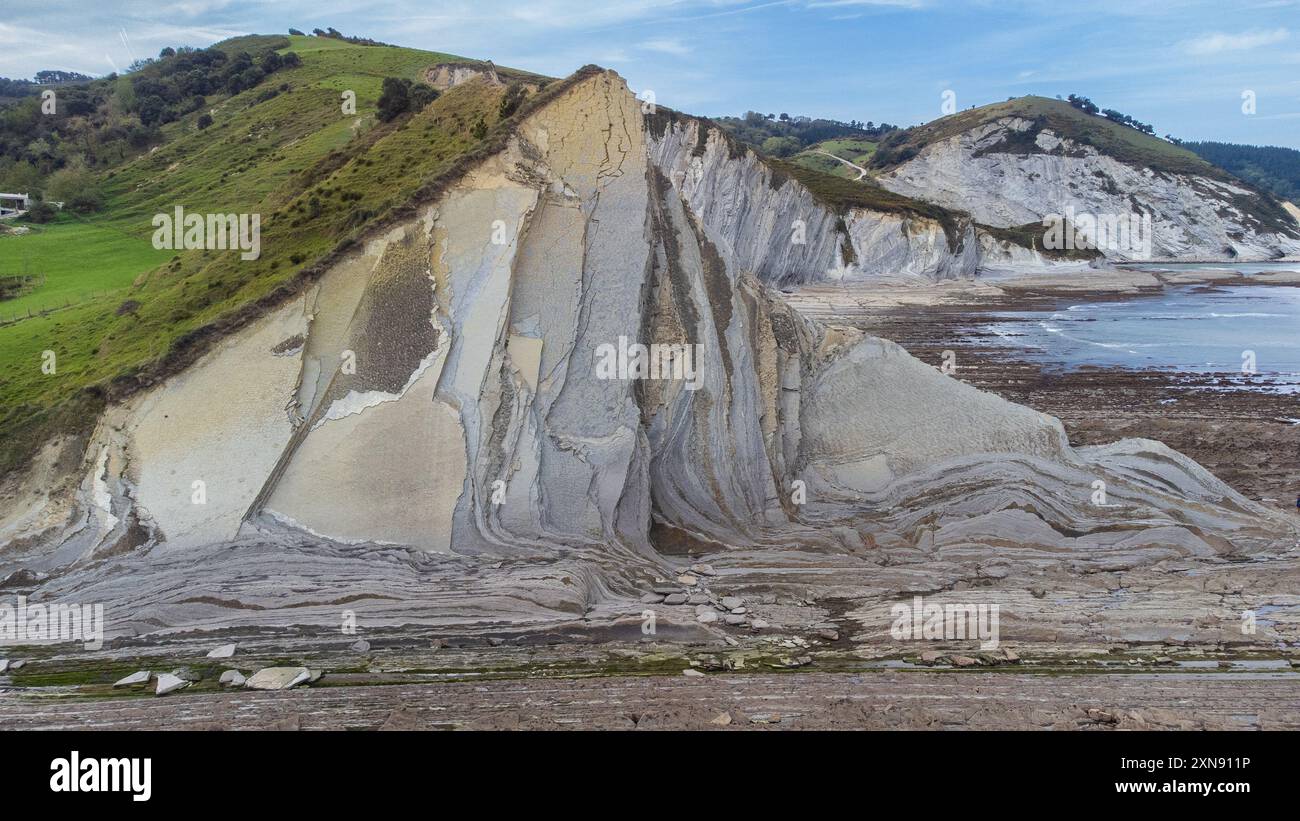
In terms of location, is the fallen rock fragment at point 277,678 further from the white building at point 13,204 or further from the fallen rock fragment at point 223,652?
the white building at point 13,204

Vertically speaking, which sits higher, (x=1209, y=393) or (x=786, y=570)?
(x=1209, y=393)

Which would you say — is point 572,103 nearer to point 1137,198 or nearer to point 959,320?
point 959,320

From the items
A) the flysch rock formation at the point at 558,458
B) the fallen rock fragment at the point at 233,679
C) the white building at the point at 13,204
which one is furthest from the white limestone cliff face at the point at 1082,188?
the fallen rock fragment at the point at 233,679

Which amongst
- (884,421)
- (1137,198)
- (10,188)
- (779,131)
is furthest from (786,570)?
(779,131)

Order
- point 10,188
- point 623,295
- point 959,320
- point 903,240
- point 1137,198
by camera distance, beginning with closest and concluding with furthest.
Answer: point 623,295 < point 10,188 < point 959,320 < point 903,240 < point 1137,198

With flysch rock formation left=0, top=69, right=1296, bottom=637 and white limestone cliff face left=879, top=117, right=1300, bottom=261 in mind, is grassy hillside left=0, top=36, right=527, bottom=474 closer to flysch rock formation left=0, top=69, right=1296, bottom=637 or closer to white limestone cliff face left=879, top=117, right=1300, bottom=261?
flysch rock formation left=0, top=69, right=1296, bottom=637

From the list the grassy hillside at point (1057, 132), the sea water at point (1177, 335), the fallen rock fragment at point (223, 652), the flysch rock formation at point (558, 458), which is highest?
the grassy hillside at point (1057, 132)
